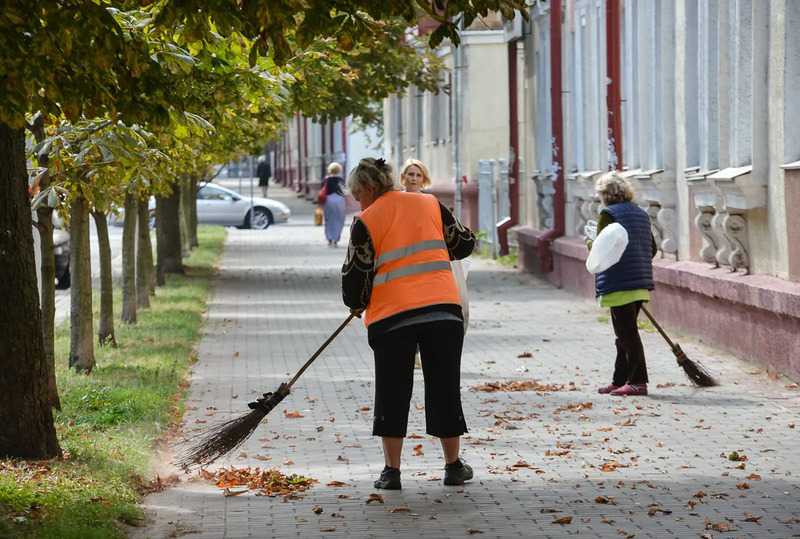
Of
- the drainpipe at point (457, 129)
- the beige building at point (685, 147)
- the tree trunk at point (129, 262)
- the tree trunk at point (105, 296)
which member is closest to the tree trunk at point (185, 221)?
the drainpipe at point (457, 129)

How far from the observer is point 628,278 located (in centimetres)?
1091

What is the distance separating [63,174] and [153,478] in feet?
11.9

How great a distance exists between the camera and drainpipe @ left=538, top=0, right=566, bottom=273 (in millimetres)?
22312

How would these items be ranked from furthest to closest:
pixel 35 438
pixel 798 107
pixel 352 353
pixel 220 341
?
pixel 220 341 → pixel 352 353 → pixel 798 107 → pixel 35 438

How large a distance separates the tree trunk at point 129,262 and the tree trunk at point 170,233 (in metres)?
6.37

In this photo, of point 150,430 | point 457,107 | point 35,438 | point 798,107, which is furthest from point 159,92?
point 457,107

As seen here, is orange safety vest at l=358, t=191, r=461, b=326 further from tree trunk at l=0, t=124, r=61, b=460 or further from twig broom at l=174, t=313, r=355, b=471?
tree trunk at l=0, t=124, r=61, b=460

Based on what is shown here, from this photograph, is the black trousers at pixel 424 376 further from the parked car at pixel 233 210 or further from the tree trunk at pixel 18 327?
the parked car at pixel 233 210

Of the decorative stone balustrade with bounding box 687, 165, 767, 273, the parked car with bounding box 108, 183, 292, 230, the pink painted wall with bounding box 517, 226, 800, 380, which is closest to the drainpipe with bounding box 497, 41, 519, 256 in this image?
the pink painted wall with bounding box 517, 226, 800, 380

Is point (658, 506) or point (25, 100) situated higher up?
point (25, 100)

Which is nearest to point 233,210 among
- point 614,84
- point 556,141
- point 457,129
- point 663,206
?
point 457,129

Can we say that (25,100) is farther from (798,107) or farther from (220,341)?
(220,341)

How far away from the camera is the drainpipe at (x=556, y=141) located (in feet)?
73.2

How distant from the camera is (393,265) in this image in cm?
736
